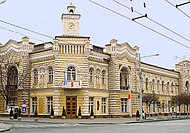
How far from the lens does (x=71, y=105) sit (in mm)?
46969

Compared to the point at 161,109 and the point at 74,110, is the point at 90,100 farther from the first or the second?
the point at 161,109

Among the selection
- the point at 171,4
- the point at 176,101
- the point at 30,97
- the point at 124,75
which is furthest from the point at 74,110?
the point at 171,4

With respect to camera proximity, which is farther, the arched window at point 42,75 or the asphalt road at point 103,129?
the arched window at point 42,75

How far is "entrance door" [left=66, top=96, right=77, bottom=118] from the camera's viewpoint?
154 feet

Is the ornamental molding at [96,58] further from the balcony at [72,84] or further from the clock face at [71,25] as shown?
the clock face at [71,25]

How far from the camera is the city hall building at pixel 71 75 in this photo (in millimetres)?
46656

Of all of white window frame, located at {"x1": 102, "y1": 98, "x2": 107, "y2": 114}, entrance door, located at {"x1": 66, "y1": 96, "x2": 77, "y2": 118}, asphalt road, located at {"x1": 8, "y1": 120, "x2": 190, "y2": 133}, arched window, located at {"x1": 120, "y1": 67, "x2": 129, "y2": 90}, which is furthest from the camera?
arched window, located at {"x1": 120, "y1": 67, "x2": 129, "y2": 90}

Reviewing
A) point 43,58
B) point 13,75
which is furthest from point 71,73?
point 13,75

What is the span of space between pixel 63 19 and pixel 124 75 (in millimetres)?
13925

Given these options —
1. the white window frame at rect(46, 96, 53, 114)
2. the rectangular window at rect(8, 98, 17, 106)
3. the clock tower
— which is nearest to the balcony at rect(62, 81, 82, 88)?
the white window frame at rect(46, 96, 53, 114)

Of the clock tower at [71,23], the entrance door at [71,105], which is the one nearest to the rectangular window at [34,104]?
the entrance door at [71,105]

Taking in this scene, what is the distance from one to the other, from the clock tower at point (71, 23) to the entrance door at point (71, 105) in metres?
Answer: 9.17

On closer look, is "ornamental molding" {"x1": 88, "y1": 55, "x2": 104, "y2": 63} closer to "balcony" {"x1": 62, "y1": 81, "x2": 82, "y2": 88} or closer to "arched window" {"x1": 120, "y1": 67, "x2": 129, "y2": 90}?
"balcony" {"x1": 62, "y1": 81, "x2": 82, "y2": 88}

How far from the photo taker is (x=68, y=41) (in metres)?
46.6
